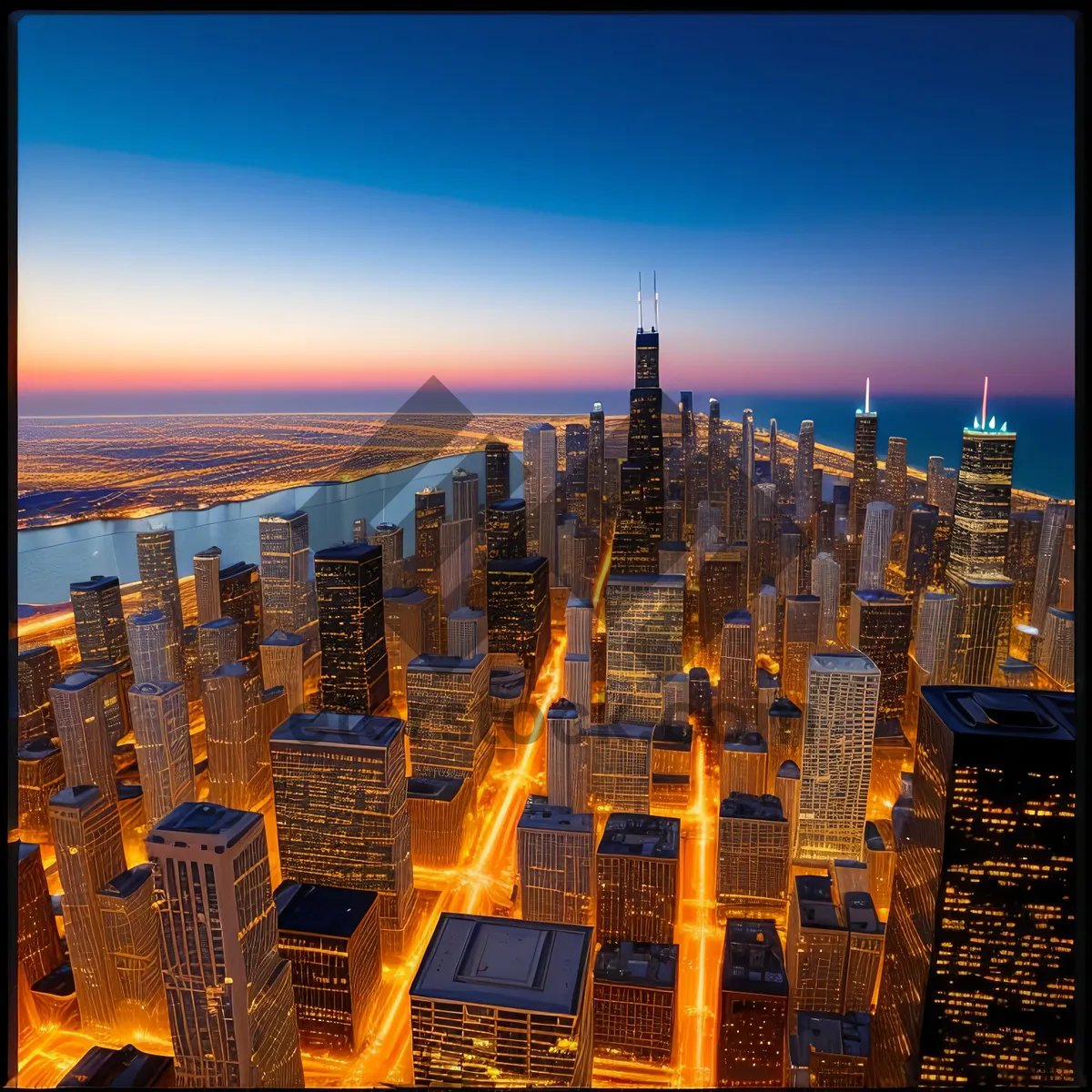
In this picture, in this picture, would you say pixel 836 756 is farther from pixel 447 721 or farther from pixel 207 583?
pixel 207 583

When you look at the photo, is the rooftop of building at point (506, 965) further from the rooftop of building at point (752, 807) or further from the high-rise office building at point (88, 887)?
the rooftop of building at point (752, 807)

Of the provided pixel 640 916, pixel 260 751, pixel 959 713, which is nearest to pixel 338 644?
pixel 260 751

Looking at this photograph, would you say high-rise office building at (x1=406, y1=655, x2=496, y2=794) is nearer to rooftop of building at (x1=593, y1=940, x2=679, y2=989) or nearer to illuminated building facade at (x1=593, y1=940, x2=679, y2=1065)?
rooftop of building at (x1=593, y1=940, x2=679, y2=989)

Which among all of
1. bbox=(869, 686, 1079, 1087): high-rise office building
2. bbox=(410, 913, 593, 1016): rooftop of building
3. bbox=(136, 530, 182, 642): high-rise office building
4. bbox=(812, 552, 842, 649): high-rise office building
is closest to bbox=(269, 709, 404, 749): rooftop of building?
bbox=(410, 913, 593, 1016): rooftop of building

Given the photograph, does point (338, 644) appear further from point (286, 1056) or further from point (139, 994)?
point (286, 1056)

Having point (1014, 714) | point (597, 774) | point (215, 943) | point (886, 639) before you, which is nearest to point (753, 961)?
point (597, 774)
